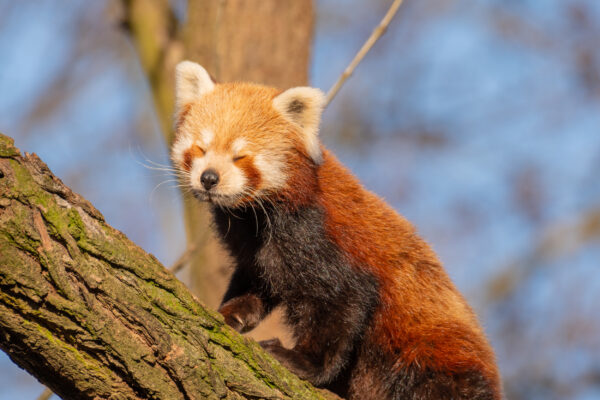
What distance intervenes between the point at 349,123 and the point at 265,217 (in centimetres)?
A: 974

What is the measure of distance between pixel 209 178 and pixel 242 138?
34 centimetres

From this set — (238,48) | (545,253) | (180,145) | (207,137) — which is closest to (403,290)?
(207,137)

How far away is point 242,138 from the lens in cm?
370

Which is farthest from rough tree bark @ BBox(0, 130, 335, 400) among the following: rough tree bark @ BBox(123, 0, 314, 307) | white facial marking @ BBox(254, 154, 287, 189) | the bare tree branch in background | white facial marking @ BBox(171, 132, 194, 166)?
the bare tree branch in background

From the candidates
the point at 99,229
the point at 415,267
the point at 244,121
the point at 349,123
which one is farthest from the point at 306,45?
the point at 349,123

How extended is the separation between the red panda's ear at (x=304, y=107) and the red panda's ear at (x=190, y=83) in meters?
0.44

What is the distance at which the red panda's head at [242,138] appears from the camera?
359 centimetres

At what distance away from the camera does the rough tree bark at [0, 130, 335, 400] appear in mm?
2346

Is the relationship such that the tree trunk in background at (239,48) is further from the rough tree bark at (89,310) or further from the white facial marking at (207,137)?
the rough tree bark at (89,310)

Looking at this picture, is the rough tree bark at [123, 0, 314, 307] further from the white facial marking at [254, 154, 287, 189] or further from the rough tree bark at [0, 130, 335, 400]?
the rough tree bark at [0, 130, 335, 400]

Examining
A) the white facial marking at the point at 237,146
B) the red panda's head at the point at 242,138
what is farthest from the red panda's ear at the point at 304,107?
the white facial marking at the point at 237,146

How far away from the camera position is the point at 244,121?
3770 mm

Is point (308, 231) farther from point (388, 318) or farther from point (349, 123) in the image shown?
point (349, 123)

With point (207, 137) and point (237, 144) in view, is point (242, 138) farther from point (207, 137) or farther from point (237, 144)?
point (207, 137)
